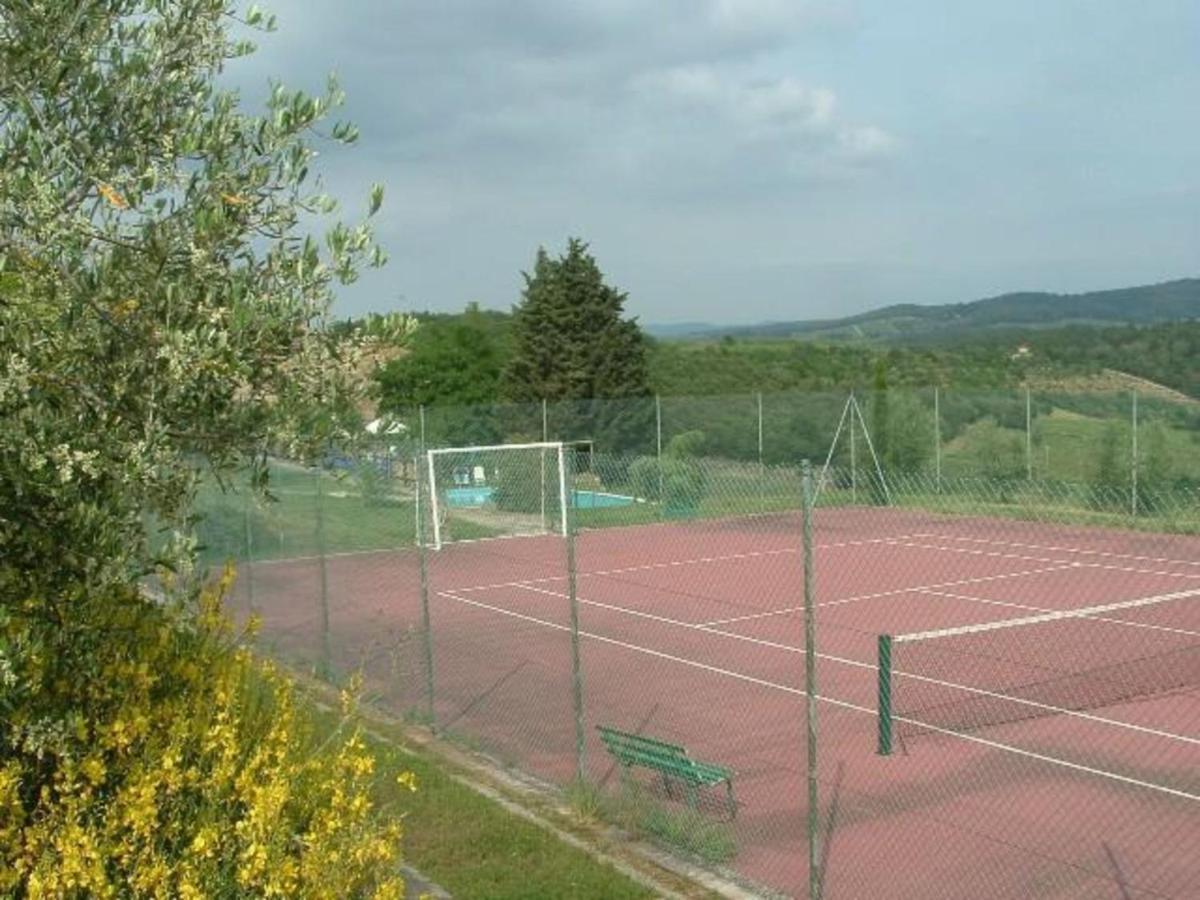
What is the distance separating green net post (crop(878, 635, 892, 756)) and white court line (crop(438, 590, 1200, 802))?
50cm

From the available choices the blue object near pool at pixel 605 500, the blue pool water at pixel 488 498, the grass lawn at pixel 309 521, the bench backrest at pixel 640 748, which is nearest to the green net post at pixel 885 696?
the bench backrest at pixel 640 748

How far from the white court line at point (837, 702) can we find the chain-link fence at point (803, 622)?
0.16 feet

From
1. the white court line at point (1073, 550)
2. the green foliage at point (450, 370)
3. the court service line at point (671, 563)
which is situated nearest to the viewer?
the white court line at point (1073, 550)

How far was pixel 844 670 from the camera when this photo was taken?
46.1 feet

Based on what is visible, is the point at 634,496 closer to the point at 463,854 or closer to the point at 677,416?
the point at 677,416

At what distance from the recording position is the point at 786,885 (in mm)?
7754

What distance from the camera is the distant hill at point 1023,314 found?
244ft

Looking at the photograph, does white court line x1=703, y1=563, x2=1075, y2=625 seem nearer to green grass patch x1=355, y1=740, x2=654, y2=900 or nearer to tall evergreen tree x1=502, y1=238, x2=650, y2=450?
green grass patch x1=355, y1=740, x2=654, y2=900

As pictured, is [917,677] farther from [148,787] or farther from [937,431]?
[937,431]

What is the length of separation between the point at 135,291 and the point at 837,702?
32.5 feet

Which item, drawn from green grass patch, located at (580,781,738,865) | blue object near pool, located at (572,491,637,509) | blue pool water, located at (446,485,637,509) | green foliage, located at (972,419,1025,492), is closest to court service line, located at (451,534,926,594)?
blue object near pool, located at (572,491,637,509)

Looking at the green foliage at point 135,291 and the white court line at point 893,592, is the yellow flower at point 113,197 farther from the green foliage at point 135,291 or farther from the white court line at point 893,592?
the white court line at point 893,592

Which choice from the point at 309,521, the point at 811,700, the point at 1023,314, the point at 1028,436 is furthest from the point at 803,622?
the point at 1023,314

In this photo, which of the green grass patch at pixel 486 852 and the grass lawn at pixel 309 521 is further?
the grass lawn at pixel 309 521
